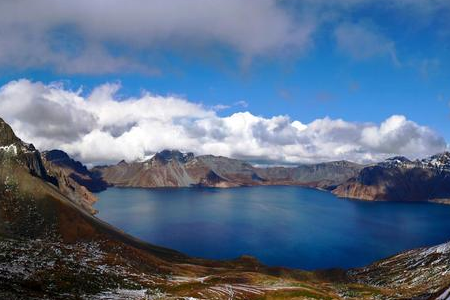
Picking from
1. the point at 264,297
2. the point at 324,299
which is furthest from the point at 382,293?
the point at 264,297

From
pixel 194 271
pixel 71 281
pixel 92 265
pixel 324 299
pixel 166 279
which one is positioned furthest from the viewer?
pixel 194 271

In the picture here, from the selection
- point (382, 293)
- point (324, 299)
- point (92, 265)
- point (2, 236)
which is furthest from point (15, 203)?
point (382, 293)

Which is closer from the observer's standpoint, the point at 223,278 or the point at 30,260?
the point at 30,260

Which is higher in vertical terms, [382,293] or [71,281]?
[71,281]

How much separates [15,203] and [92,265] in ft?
243

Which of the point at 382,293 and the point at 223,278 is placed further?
the point at 223,278

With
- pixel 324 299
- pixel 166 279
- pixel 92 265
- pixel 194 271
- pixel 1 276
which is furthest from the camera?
pixel 194 271

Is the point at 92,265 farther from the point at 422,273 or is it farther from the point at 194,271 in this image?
the point at 422,273

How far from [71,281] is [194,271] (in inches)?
3079

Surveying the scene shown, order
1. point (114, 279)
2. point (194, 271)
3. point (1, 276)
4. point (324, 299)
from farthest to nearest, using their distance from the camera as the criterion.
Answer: point (194, 271) < point (114, 279) < point (324, 299) < point (1, 276)

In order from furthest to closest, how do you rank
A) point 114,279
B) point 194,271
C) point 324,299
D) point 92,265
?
point 194,271 < point 92,265 < point 114,279 < point 324,299

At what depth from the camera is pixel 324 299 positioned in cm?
12669

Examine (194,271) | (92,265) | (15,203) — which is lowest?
(194,271)

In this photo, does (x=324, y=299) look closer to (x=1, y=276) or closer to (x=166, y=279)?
(x=166, y=279)
